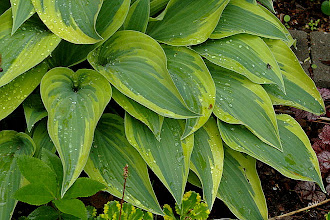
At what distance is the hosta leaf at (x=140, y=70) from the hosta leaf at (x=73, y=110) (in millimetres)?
66

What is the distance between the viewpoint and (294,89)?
1980mm

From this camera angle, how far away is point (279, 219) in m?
2.03

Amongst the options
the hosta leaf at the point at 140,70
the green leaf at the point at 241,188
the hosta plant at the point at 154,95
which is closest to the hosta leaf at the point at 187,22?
the hosta plant at the point at 154,95

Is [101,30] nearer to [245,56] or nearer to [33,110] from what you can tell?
[33,110]

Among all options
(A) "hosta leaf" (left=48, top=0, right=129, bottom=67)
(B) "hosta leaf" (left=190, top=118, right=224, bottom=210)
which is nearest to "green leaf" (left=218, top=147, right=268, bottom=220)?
(B) "hosta leaf" (left=190, top=118, right=224, bottom=210)

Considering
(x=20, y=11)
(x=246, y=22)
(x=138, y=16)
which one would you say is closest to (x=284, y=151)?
(x=246, y=22)

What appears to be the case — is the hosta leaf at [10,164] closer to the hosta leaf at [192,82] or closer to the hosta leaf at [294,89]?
the hosta leaf at [192,82]

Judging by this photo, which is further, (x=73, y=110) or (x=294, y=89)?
(x=294, y=89)

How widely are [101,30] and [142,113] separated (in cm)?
36

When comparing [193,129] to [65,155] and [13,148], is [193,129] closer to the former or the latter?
[65,155]

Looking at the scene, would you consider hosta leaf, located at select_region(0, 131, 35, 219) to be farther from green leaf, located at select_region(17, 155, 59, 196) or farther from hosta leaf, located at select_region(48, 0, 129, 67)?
hosta leaf, located at select_region(48, 0, 129, 67)

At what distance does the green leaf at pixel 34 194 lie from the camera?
1358mm

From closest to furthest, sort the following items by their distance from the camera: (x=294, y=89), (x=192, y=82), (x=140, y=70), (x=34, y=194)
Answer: (x=34, y=194), (x=140, y=70), (x=192, y=82), (x=294, y=89)

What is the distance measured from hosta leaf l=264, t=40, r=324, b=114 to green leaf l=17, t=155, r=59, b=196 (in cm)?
104
